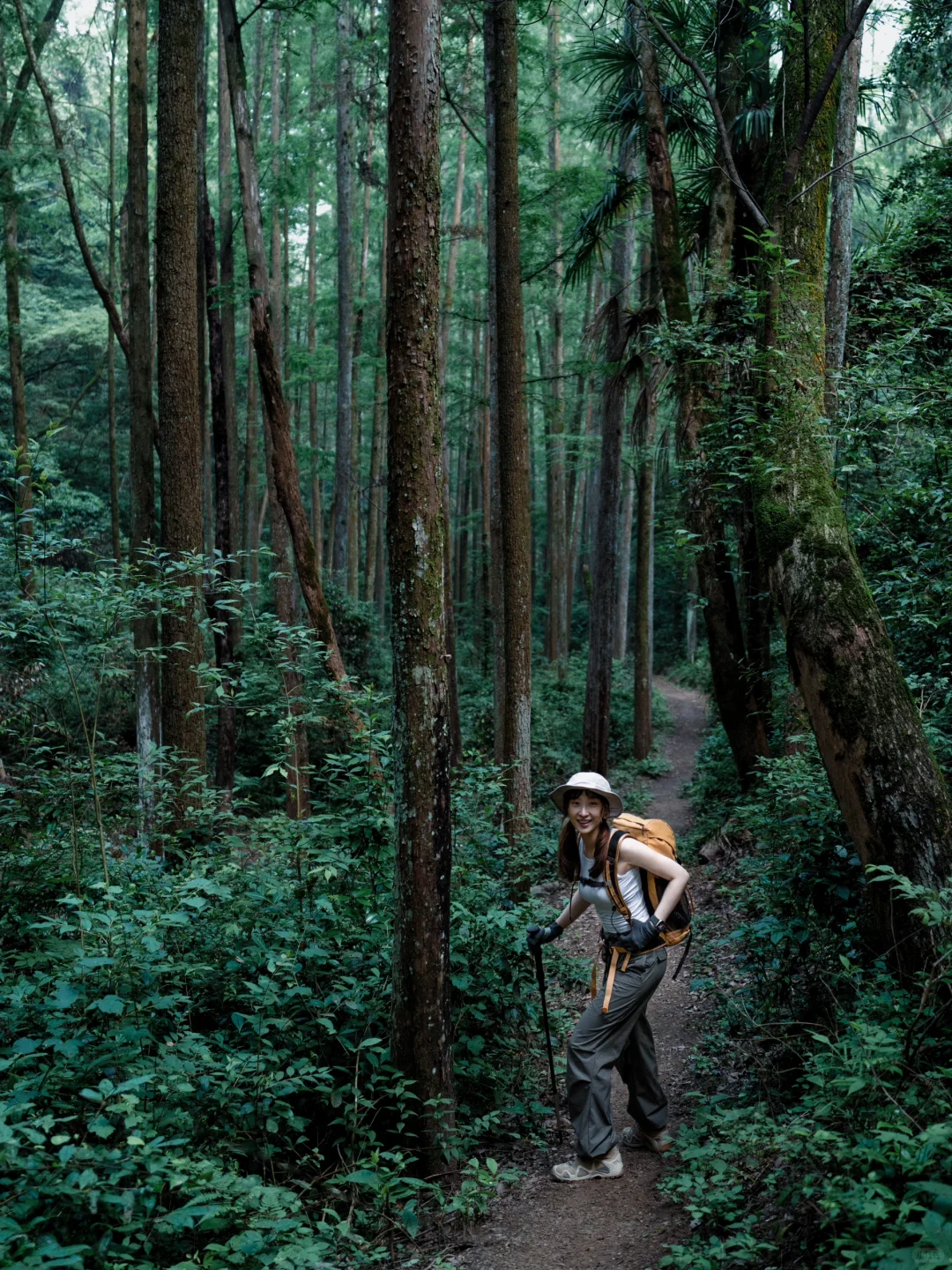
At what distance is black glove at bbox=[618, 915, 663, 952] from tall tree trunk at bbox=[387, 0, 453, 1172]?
90cm

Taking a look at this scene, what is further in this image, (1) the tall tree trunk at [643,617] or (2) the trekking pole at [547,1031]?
(1) the tall tree trunk at [643,617]

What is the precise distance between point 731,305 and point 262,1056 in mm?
8684

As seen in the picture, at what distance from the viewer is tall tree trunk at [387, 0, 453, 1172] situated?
4.39 metres

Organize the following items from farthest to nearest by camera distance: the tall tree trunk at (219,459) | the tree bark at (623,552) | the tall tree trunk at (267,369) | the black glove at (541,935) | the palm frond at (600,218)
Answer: the tree bark at (623,552)
the tall tree trunk at (219,459)
the palm frond at (600,218)
the tall tree trunk at (267,369)
the black glove at (541,935)

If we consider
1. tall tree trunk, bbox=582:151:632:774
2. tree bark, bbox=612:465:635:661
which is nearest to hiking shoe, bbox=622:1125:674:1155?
tall tree trunk, bbox=582:151:632:774

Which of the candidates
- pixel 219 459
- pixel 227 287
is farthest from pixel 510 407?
pixel 219 459

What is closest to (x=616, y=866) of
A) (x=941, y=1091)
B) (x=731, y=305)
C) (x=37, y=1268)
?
(x=941, y=1091)

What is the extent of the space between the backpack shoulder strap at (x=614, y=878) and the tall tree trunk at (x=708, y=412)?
21.2 ft

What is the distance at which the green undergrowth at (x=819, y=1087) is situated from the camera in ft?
9.04

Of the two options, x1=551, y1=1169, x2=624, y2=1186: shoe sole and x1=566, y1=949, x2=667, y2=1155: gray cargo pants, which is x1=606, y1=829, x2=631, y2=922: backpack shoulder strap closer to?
x1=566, y1=949, x2=667, y2=1155: gray cargo pants

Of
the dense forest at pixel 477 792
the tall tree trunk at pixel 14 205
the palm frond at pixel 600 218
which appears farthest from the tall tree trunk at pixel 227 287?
the palm frond at pixel 600 218

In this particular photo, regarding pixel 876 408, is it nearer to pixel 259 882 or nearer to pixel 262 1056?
pixel 259 882

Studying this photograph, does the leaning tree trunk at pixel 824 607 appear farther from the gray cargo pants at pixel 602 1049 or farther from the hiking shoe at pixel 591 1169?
the hiking shoe at pixel 591 1169

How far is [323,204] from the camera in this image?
103 ft
